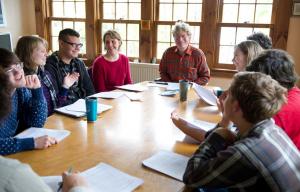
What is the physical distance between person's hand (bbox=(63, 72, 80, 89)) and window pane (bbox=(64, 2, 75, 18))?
2.51 metres

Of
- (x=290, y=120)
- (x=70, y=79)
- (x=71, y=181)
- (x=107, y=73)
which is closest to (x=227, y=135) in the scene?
(x=290, y=120)

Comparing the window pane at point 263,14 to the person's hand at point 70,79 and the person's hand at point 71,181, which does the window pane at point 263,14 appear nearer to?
the person's hand at point 70,79

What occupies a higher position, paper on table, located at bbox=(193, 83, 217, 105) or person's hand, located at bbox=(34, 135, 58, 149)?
paper on table, located at bbox=(193, 83, 217, 105)

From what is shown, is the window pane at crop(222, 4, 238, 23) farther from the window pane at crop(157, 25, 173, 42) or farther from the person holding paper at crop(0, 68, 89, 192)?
the person holding paper at crop(0, 68, 89, 192)

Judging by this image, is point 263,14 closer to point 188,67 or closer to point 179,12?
point 179,12

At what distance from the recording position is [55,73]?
8.30 ft

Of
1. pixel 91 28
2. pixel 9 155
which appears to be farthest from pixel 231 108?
pixel 91 28

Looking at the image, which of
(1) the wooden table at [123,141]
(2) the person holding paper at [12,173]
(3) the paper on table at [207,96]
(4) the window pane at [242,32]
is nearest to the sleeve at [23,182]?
(2) the person holding paper at [12,173]

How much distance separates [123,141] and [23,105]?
0.72 meters

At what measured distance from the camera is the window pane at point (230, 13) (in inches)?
159

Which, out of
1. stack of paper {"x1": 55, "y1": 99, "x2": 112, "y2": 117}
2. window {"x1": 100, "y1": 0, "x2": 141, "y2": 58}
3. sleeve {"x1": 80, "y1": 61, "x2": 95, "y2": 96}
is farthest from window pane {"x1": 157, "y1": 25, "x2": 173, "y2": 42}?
stack of paper {"x1": 55, "y1": 99, "x2": 112, "y2": 117}

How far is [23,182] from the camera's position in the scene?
711 mm

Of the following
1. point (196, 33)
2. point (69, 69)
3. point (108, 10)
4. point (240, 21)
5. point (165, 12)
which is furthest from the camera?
point (108, 10)

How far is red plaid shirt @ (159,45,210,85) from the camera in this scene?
3299 millimetres
